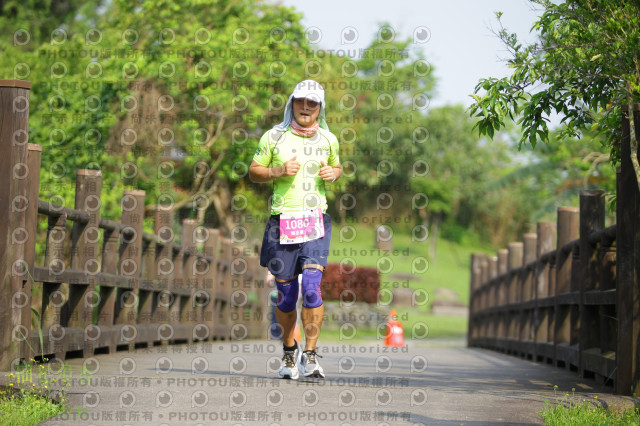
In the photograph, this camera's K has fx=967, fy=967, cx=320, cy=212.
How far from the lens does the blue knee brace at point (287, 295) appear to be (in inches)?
258

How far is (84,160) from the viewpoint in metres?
18.1

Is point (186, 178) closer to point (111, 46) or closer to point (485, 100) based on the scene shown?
point (111, 46)

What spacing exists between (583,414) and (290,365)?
7.69 feet

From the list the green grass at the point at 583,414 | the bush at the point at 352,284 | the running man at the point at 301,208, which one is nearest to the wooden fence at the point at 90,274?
the running man at the point at 301,208

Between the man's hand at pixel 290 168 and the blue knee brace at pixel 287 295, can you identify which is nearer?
the man's hand at pixel 290 168

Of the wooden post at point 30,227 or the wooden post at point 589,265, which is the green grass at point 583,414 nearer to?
the wooden post at point 589,265

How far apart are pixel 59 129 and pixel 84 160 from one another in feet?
2.58

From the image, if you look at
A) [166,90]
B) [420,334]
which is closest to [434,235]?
[420,334]

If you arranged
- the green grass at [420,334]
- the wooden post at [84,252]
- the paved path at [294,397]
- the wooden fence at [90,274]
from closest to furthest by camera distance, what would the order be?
1. the paved path at [294,397]
2. the wooden fence at [90,274]
3. the wooden post at [84,252]
4. the green grass at [420,334]

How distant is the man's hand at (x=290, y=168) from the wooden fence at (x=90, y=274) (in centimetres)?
154

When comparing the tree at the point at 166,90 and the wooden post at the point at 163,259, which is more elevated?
the tree at the point at 166,90

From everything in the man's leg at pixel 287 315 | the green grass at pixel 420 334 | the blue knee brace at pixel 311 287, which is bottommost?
the green grass at pixel 420 334

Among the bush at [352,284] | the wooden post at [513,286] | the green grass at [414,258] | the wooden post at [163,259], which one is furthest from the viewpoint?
the green grass at [414,258]

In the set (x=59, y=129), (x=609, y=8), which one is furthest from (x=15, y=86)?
(x=59, y=129)
